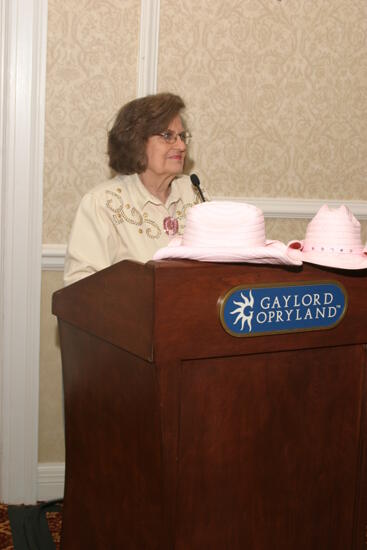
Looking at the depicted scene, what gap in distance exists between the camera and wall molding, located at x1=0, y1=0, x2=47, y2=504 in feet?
9.69

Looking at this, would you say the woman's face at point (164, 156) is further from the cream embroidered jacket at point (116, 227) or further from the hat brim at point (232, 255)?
the hat brim at point (232, 255)

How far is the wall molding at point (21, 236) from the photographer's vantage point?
116 inches

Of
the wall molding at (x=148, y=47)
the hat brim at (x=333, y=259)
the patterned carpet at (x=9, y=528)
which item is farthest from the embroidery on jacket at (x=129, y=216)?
the patterned carpet at (x=9, y=528)

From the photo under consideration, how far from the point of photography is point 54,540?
2.76 meters

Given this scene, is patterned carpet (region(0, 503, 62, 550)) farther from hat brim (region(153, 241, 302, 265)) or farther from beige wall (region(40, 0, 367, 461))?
hat brim (region(153, 241, 302, 265))

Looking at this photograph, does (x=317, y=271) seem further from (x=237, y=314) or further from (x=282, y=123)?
(x=282, y=123)

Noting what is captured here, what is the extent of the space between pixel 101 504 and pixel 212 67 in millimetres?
1863

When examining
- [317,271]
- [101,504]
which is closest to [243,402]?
[317,271]

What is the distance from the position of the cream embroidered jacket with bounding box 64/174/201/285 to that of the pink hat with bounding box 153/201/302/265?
0.88 metres

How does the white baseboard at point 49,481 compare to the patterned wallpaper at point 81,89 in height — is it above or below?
below

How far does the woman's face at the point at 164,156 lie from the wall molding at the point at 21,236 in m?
0.49

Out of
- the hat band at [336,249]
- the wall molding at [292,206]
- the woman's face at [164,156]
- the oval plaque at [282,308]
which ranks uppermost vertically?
the woman's face at [164,156]

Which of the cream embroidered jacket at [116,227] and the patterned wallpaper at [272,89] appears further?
the patterned wallpaper at [272,89]

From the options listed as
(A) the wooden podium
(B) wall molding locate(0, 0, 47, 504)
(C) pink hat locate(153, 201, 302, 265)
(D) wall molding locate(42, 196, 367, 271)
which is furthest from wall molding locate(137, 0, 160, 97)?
(C) pink hat locate(153, 201, 302, 265)
